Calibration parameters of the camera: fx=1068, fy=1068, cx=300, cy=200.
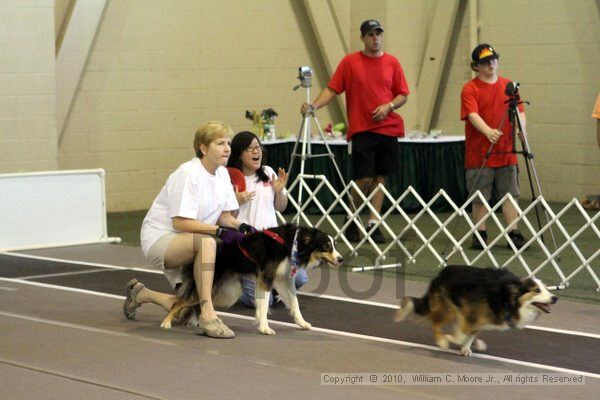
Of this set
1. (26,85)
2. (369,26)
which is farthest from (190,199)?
(26,85)

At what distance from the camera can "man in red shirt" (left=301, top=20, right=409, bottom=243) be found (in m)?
7.76

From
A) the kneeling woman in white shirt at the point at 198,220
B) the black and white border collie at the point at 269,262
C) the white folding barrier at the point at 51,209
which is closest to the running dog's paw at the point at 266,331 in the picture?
the black and white border collie at the point at 269,262

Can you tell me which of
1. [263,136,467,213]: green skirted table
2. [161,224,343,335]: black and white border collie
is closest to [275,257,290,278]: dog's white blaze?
[161,224,343,335]: black and white border collie

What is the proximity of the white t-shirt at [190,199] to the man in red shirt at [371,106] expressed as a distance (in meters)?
2.81

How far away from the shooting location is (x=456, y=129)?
431 inches

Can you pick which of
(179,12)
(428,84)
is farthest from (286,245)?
(428,84)

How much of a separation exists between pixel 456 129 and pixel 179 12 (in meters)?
3.05

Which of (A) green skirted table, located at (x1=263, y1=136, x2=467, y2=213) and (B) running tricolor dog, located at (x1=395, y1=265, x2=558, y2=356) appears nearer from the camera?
(B) running tricolor dog, located at (x1=395, y1=265, x2=558, y2=356)

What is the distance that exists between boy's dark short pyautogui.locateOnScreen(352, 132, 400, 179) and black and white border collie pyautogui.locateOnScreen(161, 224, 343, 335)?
2.97 meters

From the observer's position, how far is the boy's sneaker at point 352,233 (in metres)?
7.69

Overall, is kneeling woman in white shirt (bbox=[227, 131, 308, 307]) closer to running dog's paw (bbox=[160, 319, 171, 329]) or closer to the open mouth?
running dog's paw (bbox=[160, 319, 171, 329])

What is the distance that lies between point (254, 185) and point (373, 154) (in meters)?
2.47

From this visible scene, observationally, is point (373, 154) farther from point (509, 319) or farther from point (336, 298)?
point (509, 319)

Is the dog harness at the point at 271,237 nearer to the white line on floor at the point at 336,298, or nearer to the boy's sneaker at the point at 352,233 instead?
the white line on floor at the point at 336,298
